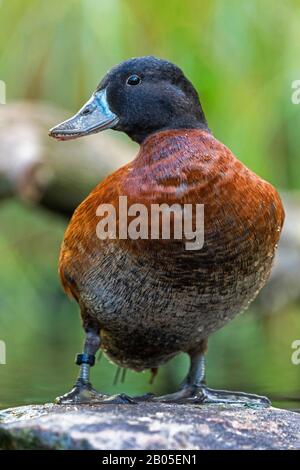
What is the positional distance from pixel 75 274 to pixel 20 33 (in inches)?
163

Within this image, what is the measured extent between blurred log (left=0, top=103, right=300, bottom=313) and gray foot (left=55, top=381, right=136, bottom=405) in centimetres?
367

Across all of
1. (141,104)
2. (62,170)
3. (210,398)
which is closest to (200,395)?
(210,398)

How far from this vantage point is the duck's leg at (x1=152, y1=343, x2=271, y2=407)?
346 cm

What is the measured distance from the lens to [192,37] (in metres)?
6.76

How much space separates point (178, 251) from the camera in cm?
307

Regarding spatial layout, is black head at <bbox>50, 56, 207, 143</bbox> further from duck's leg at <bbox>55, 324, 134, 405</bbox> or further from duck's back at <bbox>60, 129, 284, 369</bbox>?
duck's leg at <bbox>55, 324, 134, 405</bbox>

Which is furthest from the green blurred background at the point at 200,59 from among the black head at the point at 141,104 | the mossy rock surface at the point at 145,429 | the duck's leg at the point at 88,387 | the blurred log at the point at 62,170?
the mossy rock surface at the point at 145,429

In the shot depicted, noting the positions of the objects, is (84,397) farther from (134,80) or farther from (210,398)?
(134,80)

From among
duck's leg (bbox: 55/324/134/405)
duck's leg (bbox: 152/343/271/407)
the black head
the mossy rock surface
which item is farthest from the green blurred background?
the mossy rock surface

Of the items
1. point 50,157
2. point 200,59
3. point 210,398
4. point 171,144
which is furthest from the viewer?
point 50,157

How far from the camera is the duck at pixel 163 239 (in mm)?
3100

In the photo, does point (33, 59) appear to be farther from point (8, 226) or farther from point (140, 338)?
point (140, 338)

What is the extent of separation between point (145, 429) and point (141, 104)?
1.23 m

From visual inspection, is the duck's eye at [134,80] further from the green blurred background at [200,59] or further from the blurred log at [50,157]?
the blurred log at [50,157]
